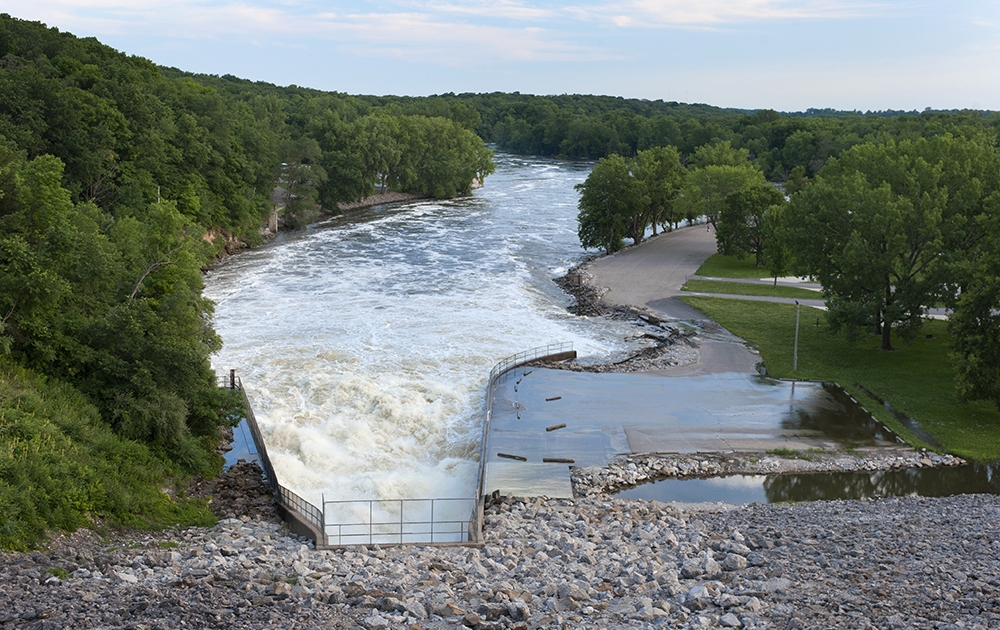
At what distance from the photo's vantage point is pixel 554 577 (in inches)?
730

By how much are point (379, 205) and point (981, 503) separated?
86.6 metres

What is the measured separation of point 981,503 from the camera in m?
24.4

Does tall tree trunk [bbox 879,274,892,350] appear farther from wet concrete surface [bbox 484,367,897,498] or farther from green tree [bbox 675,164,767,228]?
green tree [bbox 675,164,767,228]

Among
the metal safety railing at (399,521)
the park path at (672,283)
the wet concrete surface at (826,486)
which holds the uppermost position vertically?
the park path at (672,283)

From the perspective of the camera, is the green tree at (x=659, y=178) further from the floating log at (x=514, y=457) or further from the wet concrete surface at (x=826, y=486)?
the floating log at (x=514, y=457)

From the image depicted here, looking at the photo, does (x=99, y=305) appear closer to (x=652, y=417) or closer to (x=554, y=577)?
(x=554, y=577)

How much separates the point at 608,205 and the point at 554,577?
56856 millimetres

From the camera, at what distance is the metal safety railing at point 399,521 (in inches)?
892

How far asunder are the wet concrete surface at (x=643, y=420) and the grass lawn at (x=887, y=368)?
1608 millimetres

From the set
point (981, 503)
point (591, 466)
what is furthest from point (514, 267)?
point (981, 503)

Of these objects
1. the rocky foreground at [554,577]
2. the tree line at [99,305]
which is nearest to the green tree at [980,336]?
the rocky foreground at [554,577]

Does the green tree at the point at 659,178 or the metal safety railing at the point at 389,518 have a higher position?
the green tree at the point at 659,178

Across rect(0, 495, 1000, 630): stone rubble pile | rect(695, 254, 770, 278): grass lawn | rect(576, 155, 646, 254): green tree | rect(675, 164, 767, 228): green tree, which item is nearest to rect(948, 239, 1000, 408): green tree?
rect(0, 495, 1000, 630): stone rubble pile

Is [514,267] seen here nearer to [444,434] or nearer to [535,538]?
[444,434]
